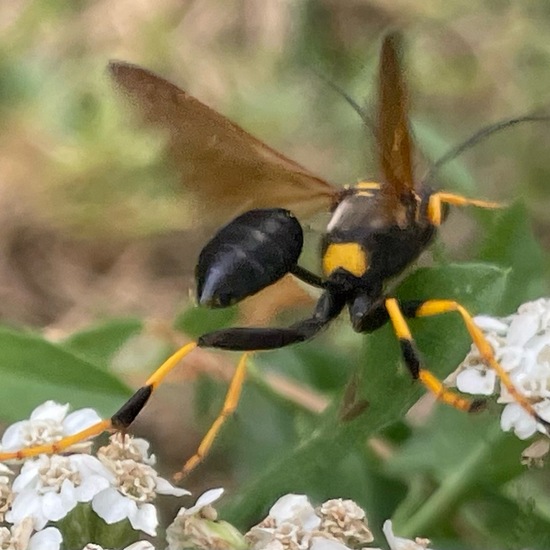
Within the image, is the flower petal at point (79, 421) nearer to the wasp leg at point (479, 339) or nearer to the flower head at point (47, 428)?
the flower head at point (47, 428)

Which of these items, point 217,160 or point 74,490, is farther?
point 217,160

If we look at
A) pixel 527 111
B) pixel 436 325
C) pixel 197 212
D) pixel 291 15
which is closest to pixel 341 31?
pixel 291 15

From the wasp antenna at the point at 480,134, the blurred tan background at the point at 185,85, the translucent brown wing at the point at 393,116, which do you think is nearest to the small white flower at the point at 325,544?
the translucent brown wing at the point at 393,116

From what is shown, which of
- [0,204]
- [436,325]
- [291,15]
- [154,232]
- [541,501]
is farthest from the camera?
[291,15]

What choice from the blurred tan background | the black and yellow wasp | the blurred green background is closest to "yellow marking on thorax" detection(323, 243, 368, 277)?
the black and yellow wasp

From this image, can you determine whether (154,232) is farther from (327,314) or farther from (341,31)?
(327,314)

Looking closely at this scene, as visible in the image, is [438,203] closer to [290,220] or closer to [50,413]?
[290,220]

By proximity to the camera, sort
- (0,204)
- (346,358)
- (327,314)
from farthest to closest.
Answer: (0,204) < (346,358) < (327,314)

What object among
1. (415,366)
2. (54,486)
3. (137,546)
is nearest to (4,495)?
(54,486)
